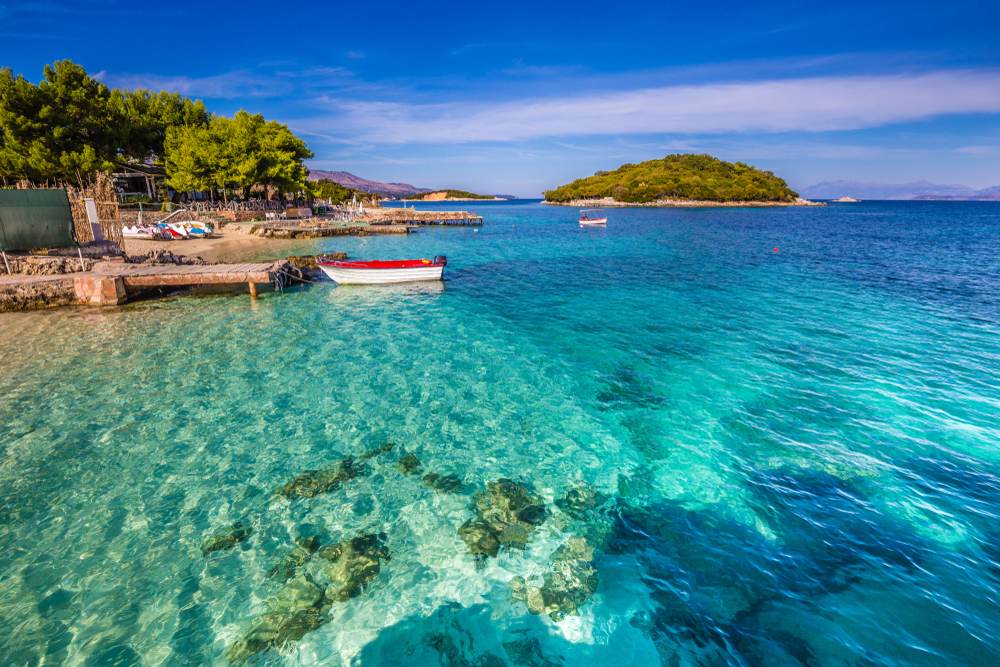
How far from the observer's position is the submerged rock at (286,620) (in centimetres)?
466

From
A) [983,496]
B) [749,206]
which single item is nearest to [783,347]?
[983,496]

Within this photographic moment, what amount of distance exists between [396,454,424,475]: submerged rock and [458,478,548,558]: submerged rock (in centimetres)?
140

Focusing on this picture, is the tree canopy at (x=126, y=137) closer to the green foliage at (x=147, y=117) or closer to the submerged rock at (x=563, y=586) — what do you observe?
the green foliage at (x=147, y=117)

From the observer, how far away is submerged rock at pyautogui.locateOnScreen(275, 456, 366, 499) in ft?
23.4

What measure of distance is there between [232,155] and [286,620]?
62.8 metres

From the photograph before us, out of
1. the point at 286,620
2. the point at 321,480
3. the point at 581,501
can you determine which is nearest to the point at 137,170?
the point at 321,480

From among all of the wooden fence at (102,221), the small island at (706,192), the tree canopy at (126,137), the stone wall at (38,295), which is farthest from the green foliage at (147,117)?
the small island at (706,192)

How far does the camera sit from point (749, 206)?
174 meters

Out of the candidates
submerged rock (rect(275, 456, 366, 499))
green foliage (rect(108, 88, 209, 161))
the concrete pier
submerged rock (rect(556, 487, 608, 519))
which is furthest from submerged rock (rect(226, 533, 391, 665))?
green foliage (rect(108, 88, 209, 161))

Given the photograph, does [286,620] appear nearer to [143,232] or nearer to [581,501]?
[581,501]

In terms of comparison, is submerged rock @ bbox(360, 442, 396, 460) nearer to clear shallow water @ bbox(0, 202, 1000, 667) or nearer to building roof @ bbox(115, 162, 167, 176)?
clear shallow water @ bbox(0, 202, 1000, 667)

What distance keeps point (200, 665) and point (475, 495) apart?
3997mm

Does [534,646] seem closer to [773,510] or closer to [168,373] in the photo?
[773,510]

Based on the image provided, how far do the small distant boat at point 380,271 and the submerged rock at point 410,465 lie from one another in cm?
1705
